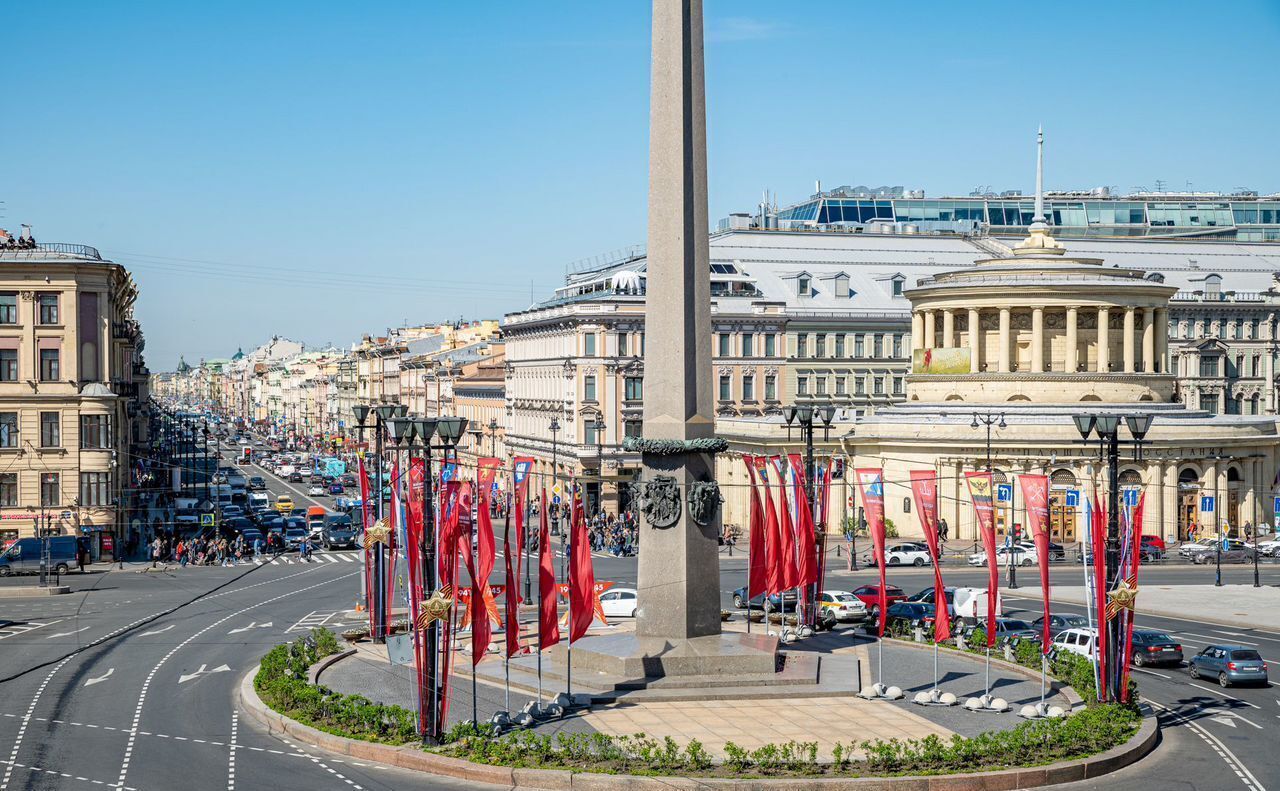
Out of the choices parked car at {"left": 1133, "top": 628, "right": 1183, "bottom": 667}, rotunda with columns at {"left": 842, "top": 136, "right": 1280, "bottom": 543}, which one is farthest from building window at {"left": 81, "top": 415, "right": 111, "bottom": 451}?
parked car at {"left": 1133, "top": 628, "right": 1183, "bottom": 667}

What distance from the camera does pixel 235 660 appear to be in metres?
39.0

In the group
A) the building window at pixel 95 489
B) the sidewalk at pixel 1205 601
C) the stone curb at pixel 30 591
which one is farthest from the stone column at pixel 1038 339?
the stone curb at pixel 30 591

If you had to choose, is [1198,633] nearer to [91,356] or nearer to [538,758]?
[538,758]

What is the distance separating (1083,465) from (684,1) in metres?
45.5

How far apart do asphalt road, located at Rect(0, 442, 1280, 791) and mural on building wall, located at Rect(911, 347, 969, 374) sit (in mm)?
25111

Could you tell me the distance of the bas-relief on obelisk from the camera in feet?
104

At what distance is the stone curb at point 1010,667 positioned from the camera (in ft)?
105

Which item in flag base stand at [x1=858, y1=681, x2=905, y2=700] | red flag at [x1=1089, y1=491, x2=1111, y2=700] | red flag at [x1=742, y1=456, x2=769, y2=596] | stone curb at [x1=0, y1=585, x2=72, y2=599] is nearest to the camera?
red flag at [x1=1089, y1=491, x2=1111, y2=700]

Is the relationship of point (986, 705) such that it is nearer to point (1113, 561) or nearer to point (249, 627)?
point (1113, 561)

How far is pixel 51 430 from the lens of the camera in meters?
70.2

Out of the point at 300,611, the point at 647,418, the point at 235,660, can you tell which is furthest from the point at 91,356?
the point at 647,418

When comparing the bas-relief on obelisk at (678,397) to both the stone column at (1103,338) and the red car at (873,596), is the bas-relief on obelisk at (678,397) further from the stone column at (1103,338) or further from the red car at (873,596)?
the stone column at (1103,338)

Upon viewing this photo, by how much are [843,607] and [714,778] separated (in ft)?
75.2

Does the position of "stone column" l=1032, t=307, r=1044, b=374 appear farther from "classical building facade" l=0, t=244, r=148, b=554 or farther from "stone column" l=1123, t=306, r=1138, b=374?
"classical building facade" l=0, t=244, r=148, b=554
